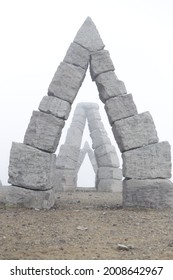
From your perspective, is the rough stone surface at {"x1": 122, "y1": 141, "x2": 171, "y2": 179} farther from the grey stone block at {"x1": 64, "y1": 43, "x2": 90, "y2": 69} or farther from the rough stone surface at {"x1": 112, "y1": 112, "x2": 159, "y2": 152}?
the grey stone block at {"x1": 64, "y1": 43, "x2": 90, "y2": 69}

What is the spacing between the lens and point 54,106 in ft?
31.8

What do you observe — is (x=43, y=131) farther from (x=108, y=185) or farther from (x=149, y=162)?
(x=108, y=185)

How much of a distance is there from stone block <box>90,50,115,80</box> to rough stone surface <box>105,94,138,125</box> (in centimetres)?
84

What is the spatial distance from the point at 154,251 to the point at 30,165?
4809 mm

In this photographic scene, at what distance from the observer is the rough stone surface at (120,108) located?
977 cm

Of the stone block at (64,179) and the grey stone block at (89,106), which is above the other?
the grey stone block at (89,106)

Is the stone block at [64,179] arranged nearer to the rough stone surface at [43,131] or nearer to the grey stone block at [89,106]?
the grey stone block at [89,106]

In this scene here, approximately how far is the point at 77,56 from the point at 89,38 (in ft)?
2.12

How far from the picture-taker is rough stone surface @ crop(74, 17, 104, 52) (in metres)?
10.2

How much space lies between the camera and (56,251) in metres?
5.09

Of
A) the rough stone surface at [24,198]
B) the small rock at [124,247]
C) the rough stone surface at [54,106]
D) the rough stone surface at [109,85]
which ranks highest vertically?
the rough stone surface at [109,85]

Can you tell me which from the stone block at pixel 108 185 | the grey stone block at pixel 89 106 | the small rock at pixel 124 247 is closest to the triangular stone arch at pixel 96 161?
the stone block at pixel 108 185

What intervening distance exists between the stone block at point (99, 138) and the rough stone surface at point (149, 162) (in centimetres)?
962
